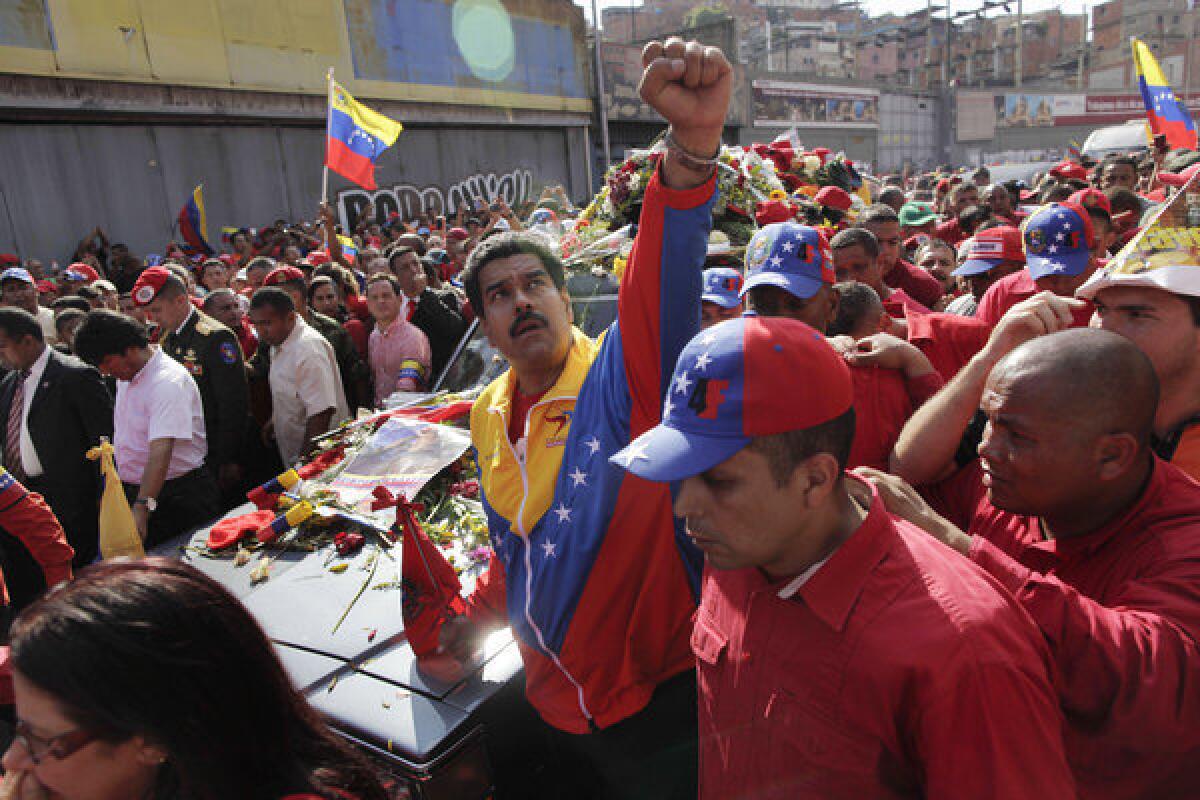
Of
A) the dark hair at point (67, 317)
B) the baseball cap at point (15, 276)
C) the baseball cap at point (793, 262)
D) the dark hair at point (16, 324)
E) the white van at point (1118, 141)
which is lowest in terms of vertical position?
the dark hair at point (67, 317)

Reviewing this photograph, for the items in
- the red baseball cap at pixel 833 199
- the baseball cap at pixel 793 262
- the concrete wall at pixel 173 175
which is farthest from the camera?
the concrete wall at pixel 173 175

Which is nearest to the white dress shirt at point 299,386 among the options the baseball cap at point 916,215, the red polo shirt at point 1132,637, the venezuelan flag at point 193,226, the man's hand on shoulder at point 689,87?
the man's hand on shoulder at point 689,87

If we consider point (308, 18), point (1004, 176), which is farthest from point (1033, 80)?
point (308, 18)

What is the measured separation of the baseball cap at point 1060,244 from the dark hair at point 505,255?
224 cm

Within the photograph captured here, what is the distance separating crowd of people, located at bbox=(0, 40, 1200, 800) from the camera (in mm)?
1158

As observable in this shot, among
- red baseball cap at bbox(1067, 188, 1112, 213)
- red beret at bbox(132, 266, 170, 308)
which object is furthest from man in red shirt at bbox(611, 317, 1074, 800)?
red baseball cap at bbox(1067, 188, 1112, 213)

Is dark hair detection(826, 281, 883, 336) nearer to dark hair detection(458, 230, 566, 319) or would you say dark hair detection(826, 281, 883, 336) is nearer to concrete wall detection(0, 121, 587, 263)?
dark hair detection(458, 230, 566, 319)

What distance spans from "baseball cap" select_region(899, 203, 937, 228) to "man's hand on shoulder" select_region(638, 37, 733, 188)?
276 inches

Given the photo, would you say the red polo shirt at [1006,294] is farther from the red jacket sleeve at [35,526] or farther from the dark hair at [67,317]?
the dark hair at [67,317]

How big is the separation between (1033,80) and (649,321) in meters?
82.5

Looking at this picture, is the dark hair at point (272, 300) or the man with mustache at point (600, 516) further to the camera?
the dark hair at point (272, 300)

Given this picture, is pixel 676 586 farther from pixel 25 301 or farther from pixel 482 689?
pixel 25 301

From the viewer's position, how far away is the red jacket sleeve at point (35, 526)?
330 centimetres

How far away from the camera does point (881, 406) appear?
7.12 ft
